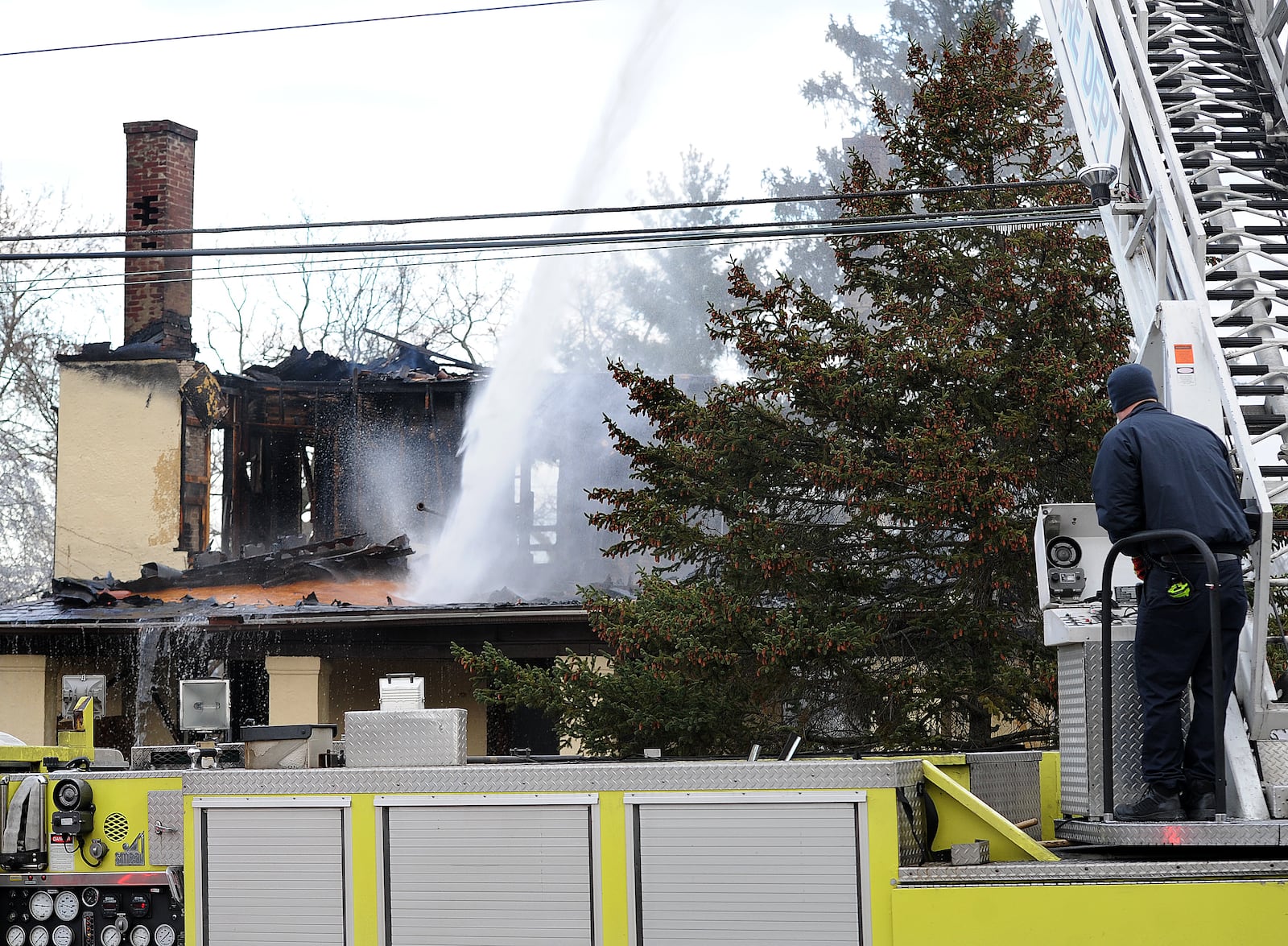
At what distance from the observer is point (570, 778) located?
17.4ft

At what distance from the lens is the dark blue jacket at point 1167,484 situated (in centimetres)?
477

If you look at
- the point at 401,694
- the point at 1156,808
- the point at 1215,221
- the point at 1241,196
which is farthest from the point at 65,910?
the point at 1241,196

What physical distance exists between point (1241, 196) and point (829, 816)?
12.8ft

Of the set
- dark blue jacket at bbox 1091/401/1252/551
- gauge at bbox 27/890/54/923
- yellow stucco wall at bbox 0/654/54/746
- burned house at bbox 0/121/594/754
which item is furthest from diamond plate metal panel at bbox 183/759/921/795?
yellow stucco wall at bbox 0/654/54/746

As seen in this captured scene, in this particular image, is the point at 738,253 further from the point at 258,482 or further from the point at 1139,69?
the point at 1139,69

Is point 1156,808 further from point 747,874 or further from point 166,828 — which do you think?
point 166,828

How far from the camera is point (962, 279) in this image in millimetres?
13312

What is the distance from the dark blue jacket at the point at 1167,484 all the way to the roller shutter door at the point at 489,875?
2.37 meters

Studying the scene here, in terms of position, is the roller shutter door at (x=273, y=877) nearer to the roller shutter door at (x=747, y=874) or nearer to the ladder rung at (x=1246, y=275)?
the roller shutter door at (x=747, y=874)

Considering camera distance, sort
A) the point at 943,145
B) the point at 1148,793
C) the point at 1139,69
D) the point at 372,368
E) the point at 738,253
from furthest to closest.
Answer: the point at 738,253
the point at 372,368
the point at 943,145
the point at 1139,69
the point at 1148,793

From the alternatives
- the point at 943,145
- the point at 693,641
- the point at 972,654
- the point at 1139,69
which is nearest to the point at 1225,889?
the point at 1139,69

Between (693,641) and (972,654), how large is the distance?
2.83 meters

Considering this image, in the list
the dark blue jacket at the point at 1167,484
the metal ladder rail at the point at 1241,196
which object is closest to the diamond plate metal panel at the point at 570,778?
the dark blue jacket at the point at 1167,484

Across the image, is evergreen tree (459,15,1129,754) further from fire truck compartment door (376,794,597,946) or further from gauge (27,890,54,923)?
fire truck compartment door (376,794,597,946)
